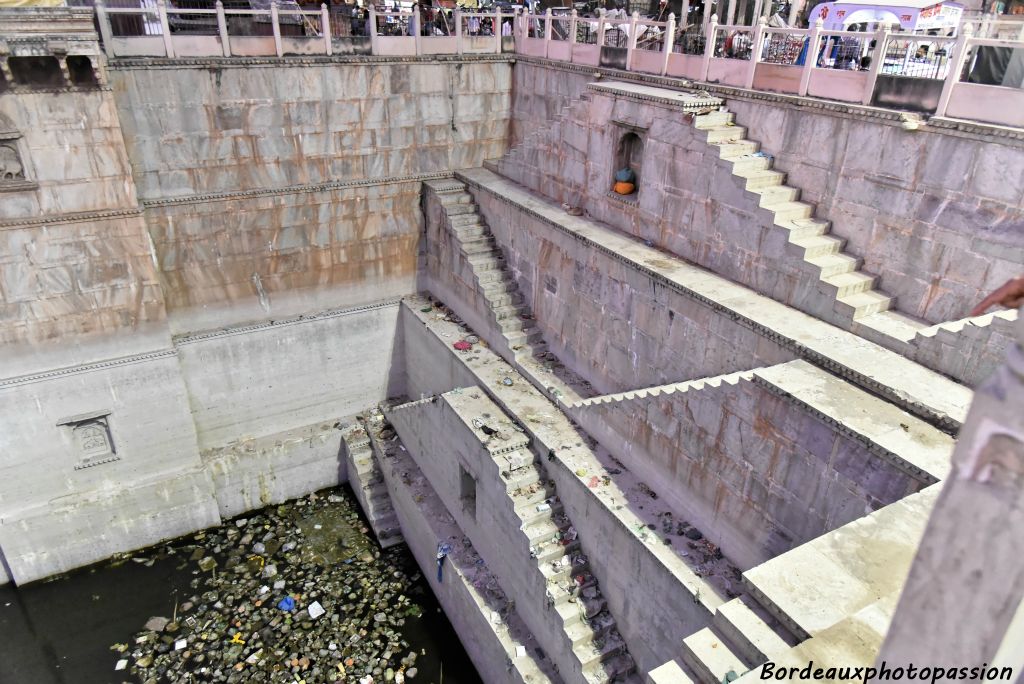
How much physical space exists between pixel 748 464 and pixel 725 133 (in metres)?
4.74

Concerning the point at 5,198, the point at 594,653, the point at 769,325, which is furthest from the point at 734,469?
the point at 5,198

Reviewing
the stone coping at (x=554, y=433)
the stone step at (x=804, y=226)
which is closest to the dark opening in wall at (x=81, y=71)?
the stone coping at (x=554, y=433)

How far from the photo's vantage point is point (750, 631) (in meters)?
5.71

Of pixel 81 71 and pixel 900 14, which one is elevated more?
pixel 900 14

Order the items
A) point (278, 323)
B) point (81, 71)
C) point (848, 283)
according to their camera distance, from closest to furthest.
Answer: point (848, 283), point (81, 71), point (278, 323)

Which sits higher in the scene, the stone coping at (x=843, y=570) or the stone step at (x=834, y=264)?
the stone step at (x=834, y=264)

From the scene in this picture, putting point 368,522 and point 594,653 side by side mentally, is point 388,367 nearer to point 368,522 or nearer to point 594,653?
point 368,522

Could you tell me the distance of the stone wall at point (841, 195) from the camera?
732 cm

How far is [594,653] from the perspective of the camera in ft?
28.8

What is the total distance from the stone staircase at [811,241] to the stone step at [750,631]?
3.66 m

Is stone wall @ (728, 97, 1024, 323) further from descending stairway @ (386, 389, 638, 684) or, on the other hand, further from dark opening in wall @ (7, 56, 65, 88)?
dark opening in wall @ (7, 56, 65, 88)

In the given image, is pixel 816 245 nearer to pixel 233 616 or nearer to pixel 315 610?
pixel 315 610

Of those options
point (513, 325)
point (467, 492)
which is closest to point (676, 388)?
point (467, 492)

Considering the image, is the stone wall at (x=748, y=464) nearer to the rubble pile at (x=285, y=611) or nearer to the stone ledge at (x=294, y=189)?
the rubble pile at (x=285, y=611)
